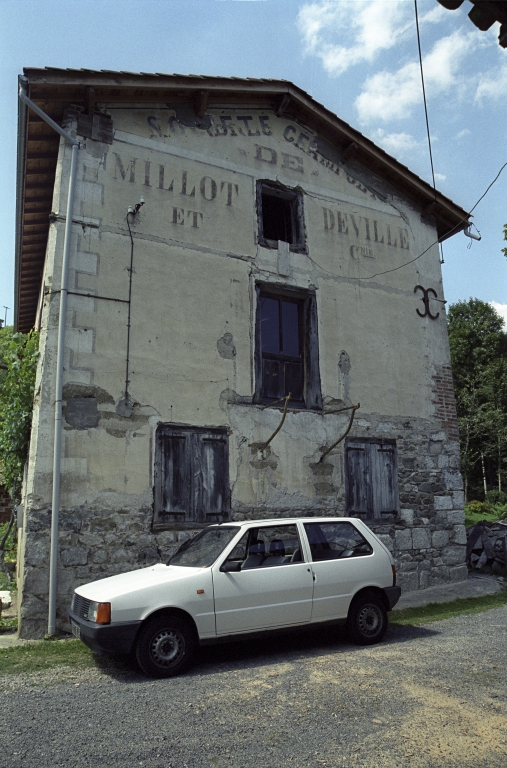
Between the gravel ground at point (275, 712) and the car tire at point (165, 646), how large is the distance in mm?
167

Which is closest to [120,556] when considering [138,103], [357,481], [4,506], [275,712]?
[275,712]

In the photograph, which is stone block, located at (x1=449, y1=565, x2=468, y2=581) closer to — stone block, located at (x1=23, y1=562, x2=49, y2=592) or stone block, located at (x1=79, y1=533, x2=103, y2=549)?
stone block, located at (x1=79, y1=533, x2=103, y2=549)

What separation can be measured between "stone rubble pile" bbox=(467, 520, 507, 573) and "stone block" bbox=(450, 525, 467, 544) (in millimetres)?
1518

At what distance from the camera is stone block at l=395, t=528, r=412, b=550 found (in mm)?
10531

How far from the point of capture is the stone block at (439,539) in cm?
1090

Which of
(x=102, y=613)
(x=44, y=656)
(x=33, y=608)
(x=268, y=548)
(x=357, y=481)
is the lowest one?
(x=44, y=656)

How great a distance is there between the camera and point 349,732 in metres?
4.11

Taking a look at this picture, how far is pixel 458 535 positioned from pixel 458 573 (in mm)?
695

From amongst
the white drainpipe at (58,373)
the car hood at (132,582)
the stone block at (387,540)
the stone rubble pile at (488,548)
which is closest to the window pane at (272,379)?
the stone block at (387,540)

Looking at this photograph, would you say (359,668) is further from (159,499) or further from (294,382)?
(294,382)

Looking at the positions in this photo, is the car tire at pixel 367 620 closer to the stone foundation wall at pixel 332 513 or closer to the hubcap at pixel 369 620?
the hubcap at pixel 369 620

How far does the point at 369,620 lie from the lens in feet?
22.2

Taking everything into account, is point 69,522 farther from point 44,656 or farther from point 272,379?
point 272,379

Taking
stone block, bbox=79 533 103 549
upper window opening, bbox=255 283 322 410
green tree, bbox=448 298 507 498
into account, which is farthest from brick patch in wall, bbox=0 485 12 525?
green tree, bbox=448 298 507 498
